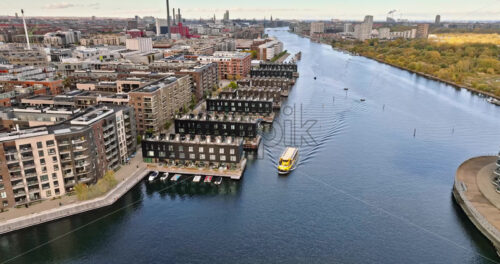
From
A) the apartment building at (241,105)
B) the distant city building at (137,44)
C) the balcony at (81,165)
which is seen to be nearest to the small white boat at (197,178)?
the balcony at (81,165)

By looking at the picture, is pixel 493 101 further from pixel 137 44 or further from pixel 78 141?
pixel 137 44

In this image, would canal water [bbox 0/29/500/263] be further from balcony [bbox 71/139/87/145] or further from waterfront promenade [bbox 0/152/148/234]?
balcony [bbox 71/139/87/145]

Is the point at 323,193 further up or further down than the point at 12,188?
further down

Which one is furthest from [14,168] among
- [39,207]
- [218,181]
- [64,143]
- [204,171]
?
[218,181]

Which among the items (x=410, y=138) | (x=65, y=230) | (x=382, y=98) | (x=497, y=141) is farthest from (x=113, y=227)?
(x=382, y=98)

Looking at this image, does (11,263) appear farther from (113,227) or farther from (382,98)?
(382,98)

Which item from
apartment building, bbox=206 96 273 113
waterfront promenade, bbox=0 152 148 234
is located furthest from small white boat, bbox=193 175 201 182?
apartment building, bbox=206 96 273 113
